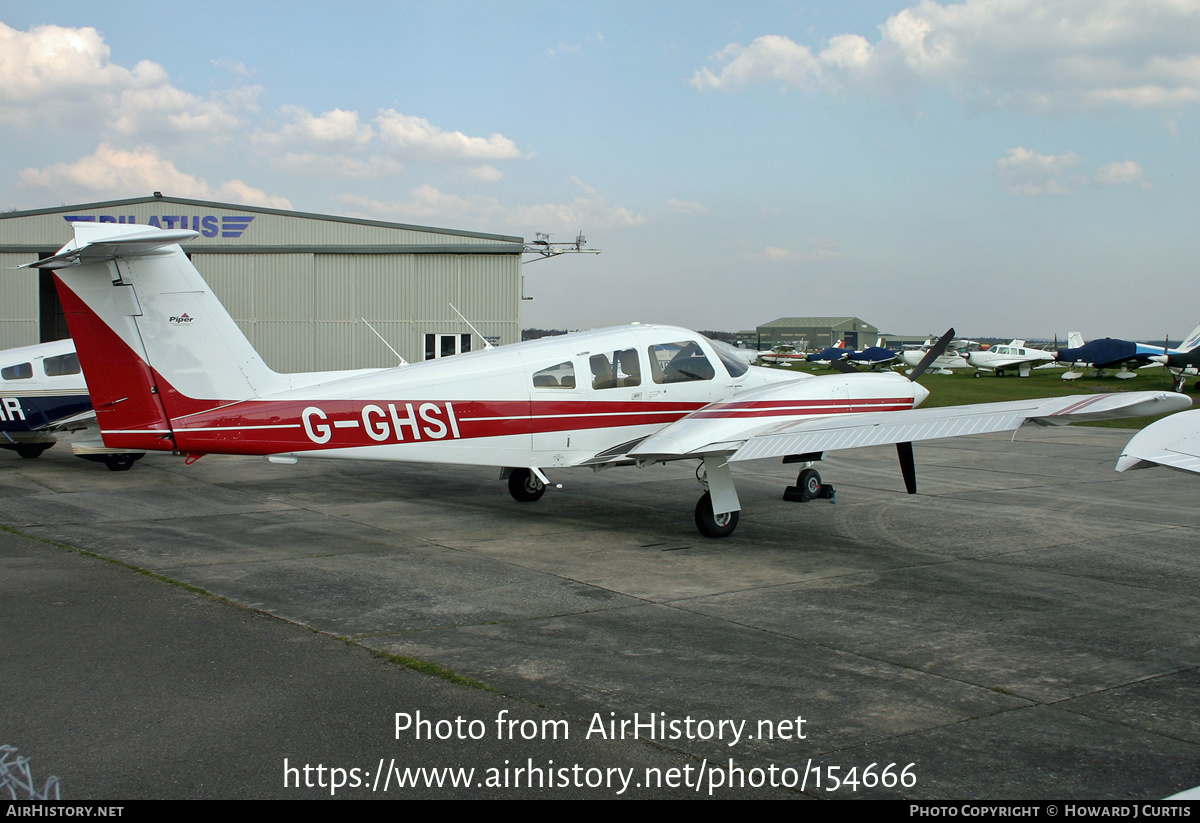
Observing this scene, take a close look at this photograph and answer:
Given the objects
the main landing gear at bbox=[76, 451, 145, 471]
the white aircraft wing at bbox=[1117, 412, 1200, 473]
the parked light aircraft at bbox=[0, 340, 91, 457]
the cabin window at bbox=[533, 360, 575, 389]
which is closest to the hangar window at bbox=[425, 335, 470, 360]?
the main landing gear at bbox=[76, 451, 145, 471]

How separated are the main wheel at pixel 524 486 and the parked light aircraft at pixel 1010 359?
47.6 meters

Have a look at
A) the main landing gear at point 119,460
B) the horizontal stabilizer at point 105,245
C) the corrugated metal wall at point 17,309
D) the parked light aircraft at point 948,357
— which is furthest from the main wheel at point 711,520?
the parked light aircraft at point 948,357

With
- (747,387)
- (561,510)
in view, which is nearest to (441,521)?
(561,510)

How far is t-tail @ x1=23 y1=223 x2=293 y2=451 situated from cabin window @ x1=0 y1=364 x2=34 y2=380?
23.2ft

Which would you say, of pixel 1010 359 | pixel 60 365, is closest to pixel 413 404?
pixel 60 365

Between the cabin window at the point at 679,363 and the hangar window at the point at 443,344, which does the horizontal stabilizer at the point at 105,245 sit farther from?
the hangar window at the point at 443,344

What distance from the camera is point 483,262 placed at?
26.2 meters

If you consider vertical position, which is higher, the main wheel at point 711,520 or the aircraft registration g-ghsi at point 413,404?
the aircraft registration g-ghsi at point 413,404

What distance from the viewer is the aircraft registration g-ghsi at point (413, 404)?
30.0ft

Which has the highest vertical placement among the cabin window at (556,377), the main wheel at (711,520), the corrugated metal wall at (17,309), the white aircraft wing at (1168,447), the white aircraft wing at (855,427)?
the corrugated metal wall at (17,309)
